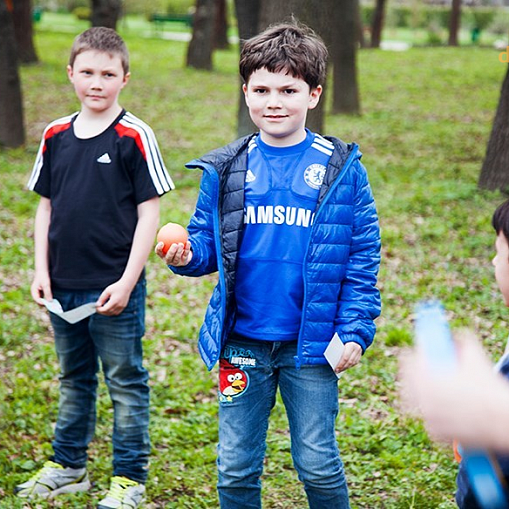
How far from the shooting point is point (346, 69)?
46.4 feet

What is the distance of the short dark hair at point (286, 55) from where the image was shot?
2834mm

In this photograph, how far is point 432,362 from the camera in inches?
66.2

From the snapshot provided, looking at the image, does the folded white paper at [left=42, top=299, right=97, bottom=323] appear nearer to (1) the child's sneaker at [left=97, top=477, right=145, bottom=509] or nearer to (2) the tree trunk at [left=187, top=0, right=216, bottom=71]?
(1) the child's sneaker at [left=97, top=477, right=145, bottom=509]

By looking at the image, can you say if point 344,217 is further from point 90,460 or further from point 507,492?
point 90,460

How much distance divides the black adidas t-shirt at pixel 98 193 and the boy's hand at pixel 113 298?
10 centimetres

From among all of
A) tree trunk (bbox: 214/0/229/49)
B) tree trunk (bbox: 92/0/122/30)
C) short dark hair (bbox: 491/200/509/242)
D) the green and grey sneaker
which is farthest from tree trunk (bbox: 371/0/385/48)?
short dark hair (bbox: 491/200/509/242)

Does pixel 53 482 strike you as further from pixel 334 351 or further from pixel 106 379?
pixel 334 351

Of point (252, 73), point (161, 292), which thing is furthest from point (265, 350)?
point (161, 292)

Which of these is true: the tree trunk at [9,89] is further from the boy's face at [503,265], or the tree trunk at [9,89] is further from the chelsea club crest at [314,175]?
the boy's face at [503,265]

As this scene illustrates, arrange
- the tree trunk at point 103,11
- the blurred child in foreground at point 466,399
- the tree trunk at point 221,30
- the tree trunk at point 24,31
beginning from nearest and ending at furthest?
1. the blurred child in foreground at point 466,399
2. the tree trunk at point 103,11
3. the tree trunk at point 24,31
4. the tree trunk at point 221,30

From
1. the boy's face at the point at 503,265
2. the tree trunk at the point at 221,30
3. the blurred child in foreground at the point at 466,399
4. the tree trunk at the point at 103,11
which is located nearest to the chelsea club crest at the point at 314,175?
the boy's face at the point at 503,265

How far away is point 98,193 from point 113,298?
458mm

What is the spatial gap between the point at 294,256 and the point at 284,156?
0.37 m

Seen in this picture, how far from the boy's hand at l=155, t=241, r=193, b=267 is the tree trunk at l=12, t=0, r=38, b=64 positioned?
17.2 meters
